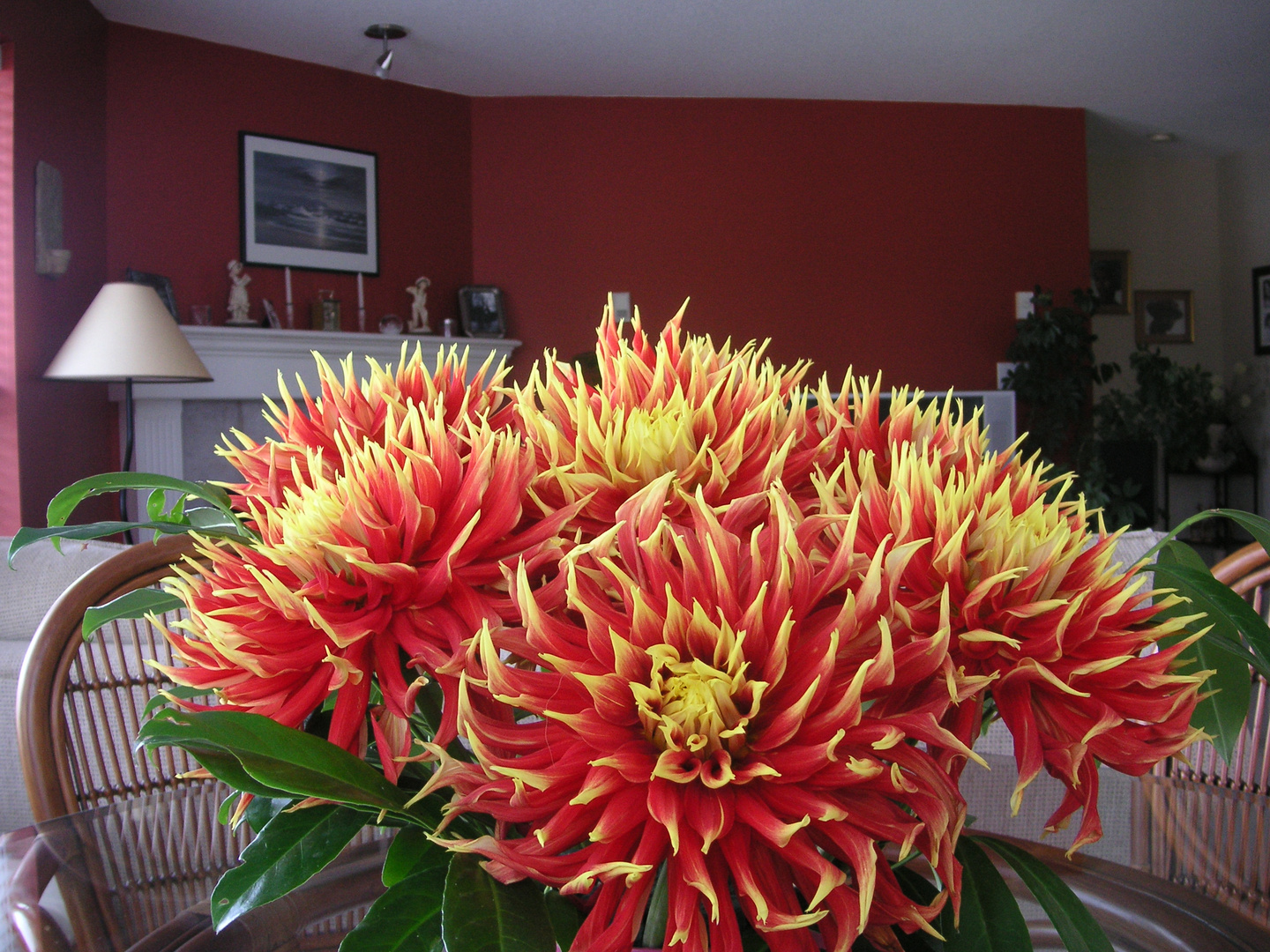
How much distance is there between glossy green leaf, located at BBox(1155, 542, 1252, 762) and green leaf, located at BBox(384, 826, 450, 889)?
0.22 meters

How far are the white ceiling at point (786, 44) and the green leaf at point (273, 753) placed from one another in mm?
4482

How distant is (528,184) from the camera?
18.2 feet

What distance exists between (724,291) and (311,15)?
2543mm

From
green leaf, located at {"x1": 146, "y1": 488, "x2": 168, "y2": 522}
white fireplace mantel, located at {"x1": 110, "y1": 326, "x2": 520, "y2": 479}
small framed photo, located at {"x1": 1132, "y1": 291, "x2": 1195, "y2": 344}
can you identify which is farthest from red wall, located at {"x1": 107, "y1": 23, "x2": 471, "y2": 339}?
small framed photo, located at {"x1": 1132, "y1": 291, "x2": 1195, "y2": 344}

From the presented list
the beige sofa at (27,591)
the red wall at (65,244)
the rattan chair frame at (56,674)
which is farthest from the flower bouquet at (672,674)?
the red wall at (65,244)

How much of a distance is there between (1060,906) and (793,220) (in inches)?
228

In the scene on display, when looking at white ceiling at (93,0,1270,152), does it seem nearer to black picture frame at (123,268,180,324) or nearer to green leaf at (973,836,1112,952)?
black picture frame at (123,268,180,324)

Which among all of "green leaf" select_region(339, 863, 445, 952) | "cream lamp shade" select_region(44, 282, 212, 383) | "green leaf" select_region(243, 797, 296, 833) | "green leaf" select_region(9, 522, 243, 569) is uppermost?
"cream lamp shade" select_region(44, 282, 212, 383)

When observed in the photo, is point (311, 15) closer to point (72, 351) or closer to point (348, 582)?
point (72, 351)

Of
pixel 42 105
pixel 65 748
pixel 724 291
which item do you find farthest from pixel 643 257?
pixel 65 748

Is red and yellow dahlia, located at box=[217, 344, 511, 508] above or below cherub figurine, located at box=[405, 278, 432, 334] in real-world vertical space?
below

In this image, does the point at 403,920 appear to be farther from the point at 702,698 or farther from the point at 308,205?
the point at 308,205

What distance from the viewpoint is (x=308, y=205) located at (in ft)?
16.3

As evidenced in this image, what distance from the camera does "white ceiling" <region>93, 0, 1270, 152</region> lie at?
4.37 meters
